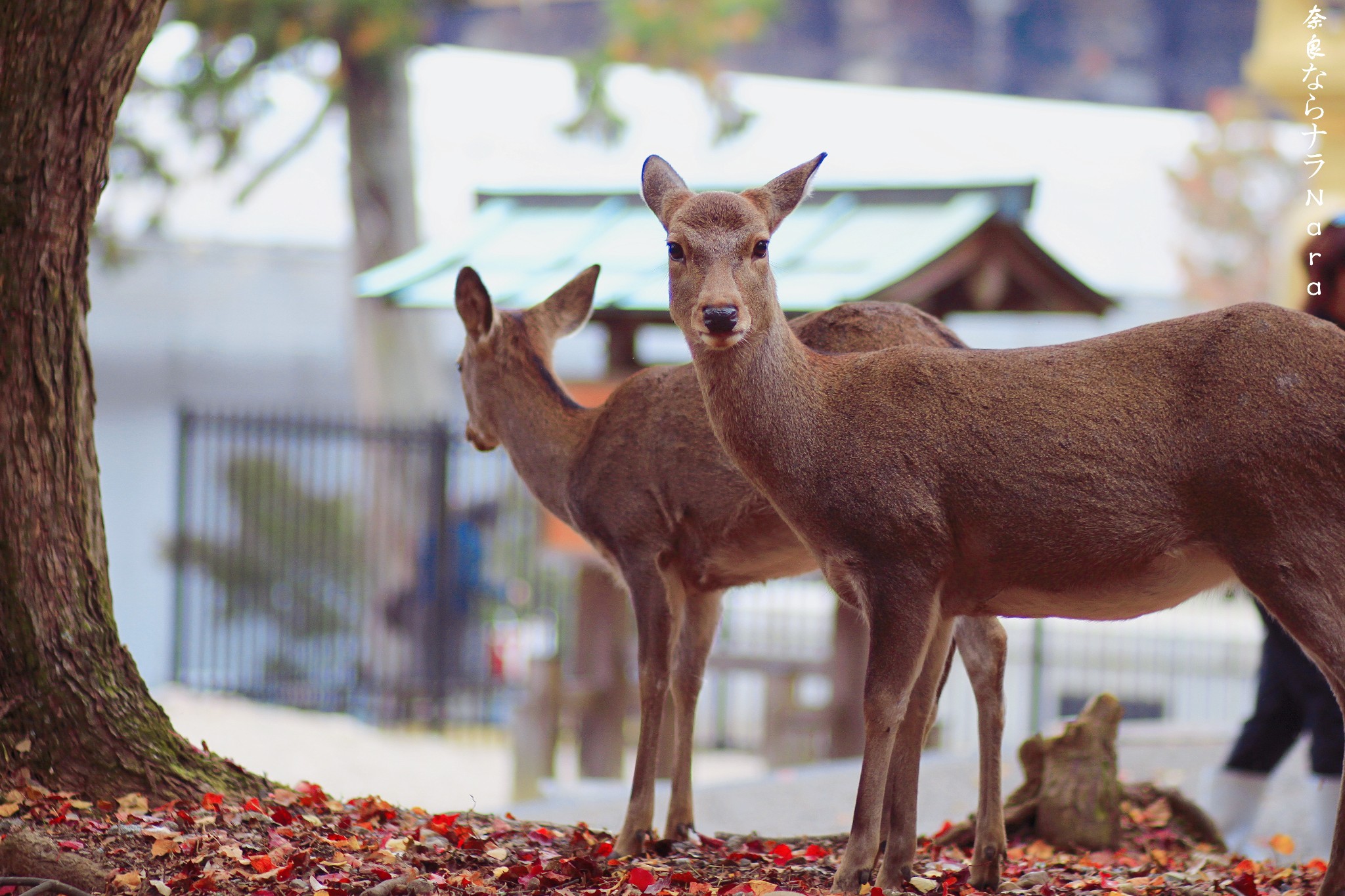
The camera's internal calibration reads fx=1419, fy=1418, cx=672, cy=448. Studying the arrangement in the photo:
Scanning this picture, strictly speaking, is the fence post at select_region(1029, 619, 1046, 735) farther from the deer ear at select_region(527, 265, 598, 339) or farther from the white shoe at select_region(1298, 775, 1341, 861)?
the deer ear at select_region(527, 265, 598, 339)

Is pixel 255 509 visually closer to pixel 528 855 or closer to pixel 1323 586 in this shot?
pixel 528 855

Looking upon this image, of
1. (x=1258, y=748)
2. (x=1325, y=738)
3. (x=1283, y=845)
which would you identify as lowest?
(x=1283, y=845)

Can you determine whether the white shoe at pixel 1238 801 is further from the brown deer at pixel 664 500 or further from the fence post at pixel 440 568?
the fence post at pixel 440 568

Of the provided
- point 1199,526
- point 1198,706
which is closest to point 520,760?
point 1199,526

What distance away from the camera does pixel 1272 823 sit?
858cm

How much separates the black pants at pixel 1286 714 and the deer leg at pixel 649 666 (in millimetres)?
2584

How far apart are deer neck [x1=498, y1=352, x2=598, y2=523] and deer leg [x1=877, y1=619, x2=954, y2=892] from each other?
1.53 m

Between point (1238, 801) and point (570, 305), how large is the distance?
3.84m

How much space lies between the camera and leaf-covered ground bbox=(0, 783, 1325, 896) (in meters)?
3.98

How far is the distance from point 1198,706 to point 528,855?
50.4 feet

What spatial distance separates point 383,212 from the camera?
17109 millimetres

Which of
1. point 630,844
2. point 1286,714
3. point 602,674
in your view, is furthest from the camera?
point 602,674

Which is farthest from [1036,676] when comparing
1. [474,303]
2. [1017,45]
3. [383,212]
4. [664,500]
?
[1017,45]

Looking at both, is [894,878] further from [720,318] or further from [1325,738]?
[1325,738]
